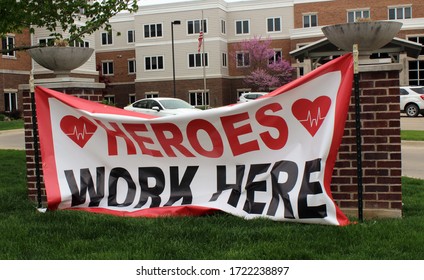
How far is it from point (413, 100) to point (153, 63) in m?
29.4

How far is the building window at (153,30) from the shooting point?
51562mm

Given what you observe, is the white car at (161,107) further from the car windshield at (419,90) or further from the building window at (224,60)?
the building window at (224,60)

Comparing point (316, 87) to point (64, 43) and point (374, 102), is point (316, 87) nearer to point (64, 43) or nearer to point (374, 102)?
point (374, 102)

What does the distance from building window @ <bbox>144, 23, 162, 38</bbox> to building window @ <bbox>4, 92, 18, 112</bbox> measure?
16.7 m

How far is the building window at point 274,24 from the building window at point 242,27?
6.62 ft

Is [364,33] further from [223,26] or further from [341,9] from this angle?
[341,9]

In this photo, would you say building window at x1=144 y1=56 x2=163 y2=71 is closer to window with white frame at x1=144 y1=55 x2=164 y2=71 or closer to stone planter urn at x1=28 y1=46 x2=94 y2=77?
window with white frame at x1=144 y1=55 x2=164 y2=71

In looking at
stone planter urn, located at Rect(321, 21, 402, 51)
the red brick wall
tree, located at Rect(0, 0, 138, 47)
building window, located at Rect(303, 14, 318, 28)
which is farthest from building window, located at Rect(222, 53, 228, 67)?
stone planter urn, located at Rect(321, 21, 402, 51)

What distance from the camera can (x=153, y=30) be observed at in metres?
51.8

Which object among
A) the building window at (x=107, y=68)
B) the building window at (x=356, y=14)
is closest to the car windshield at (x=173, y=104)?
the building window at (x=356, y=14)

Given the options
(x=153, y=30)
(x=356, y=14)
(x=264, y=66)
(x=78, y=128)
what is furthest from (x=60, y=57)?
(x=356, y=14)

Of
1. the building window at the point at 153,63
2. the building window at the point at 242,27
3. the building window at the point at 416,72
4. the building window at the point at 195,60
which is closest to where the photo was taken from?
the building window at the point at 416,72

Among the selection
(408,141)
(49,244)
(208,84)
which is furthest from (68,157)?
(208,84)

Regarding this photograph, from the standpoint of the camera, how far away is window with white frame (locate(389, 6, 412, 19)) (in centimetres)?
4778
